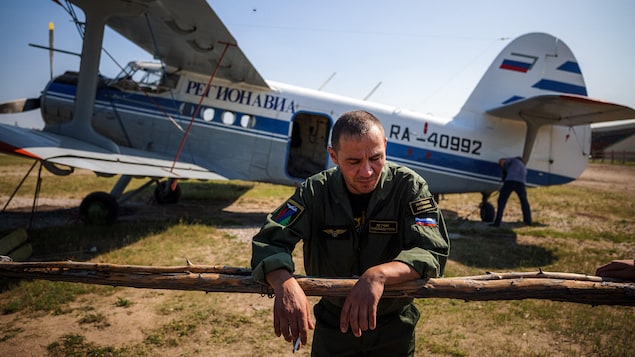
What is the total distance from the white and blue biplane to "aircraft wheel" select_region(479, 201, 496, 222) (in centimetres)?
3

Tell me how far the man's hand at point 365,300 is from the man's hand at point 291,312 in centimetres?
16

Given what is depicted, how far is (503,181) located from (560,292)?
813cm

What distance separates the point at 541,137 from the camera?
8953mm

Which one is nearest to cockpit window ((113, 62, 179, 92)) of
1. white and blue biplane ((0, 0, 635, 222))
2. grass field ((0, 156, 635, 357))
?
white and blue biplane ((0, 0, 635, 222))

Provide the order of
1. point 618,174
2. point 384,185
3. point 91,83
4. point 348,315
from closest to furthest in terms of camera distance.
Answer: point 348,315 → point 384,185 → point 91,83 → point 618,174

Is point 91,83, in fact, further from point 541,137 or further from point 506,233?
point 541,137

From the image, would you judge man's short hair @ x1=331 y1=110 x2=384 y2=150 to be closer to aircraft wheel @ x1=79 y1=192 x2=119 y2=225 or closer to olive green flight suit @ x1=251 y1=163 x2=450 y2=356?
olive green flight suit @ x1=251 y1=163 x2=450 y2=356

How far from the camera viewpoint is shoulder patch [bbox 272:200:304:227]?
5.72 ft

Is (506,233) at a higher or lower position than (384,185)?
lower

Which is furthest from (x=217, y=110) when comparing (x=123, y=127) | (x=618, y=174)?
(x=618, y=174)

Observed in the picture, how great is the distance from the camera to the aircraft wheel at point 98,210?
22.4 feet

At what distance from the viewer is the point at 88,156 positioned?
6309 mm

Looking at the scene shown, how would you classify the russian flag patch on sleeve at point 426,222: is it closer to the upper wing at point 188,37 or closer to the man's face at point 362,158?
the man's face at point 362,158

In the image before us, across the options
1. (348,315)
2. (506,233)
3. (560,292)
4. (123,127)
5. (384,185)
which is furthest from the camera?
(123,127)
